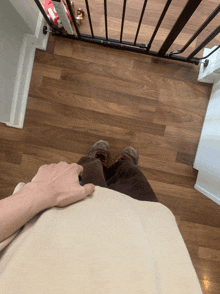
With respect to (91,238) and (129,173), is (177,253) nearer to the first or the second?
(91,238)

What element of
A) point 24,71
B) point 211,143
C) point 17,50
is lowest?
point 211,143

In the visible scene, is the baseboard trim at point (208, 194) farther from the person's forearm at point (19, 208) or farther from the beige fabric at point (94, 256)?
the person's forearm at point (19, 208)

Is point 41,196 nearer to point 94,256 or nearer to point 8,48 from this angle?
point 94,256

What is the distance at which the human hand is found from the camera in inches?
22.4

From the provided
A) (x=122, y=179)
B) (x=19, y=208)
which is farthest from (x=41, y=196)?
(x=122, y=179)

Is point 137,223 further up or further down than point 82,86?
further down

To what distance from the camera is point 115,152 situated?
1.39 m

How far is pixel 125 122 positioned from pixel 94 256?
1.03m

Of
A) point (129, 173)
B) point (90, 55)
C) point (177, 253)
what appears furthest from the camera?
point (90, 55)

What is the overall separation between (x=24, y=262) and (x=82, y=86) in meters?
1.19

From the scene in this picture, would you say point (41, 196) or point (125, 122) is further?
point (125, 122)

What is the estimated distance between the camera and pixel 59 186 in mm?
616

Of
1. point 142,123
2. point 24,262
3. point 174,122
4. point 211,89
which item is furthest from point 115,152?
point 24,262

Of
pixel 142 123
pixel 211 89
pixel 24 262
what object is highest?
pixel 211 89
